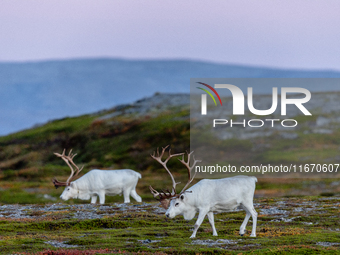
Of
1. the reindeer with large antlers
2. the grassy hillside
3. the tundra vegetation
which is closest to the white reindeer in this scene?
the tundra vegetation

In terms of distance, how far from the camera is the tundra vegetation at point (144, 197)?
2367 cm

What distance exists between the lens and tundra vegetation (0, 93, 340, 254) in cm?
2367

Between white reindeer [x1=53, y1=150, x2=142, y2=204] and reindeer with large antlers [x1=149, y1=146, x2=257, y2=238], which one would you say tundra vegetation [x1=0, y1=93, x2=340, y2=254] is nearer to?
white reindeer [x1=53, y1=150, x2=142, y2=204]

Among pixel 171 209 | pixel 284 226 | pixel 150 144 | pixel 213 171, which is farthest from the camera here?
pixel 150 144

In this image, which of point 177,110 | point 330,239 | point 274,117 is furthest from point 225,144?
point 330,239

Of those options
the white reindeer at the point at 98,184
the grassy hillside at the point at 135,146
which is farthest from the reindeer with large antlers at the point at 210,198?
the grassy hillside at the point at 135,146

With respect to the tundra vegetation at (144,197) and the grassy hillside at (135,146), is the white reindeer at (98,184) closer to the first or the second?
the tundra vegetation at (144,197)

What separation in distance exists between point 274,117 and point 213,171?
43.0m

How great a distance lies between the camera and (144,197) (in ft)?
197

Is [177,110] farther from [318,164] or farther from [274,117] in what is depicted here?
[318,164]

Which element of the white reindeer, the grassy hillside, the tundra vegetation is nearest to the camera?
the tundra vegetation

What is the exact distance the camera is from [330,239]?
2450 cm

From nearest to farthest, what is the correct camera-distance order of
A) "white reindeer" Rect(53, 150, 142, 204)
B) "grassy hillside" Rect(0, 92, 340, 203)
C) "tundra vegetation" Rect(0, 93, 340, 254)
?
"tundra vegetation" Rect(0, 93, 340, 254)
"white reindeer" Rect(53, 150, 142, 204)
"grassy hillside" Rect(0, 92, 340, 203)

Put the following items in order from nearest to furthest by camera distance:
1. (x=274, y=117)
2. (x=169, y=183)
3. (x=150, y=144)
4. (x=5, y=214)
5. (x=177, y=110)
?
1. (x=5, y=214)
2. (x=169, y=183)
3. (x=150, y=144)
4. (x=177, y=110)
5. (x=274, y=117)
